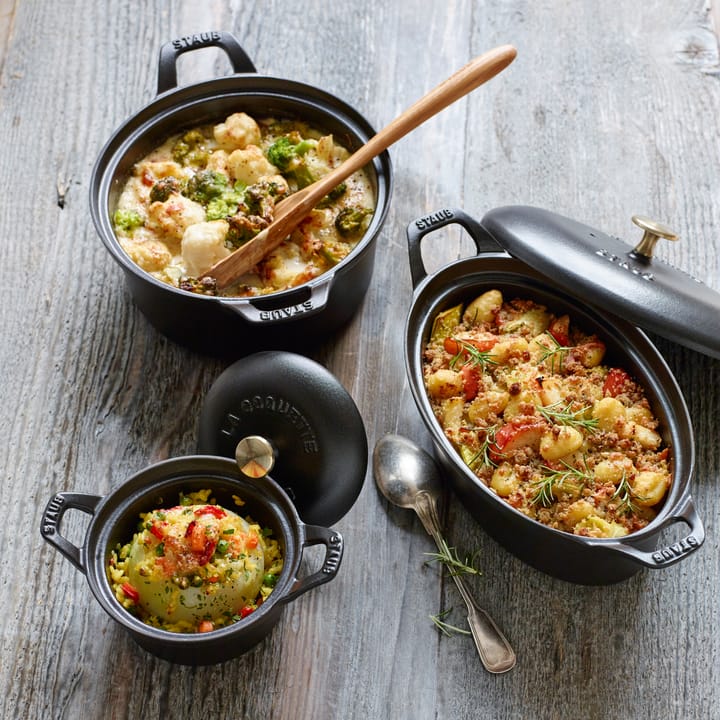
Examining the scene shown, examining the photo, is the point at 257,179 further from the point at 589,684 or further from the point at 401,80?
the point at 589,684

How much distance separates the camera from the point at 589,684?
2.59 m

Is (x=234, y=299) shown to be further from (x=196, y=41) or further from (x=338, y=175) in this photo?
(x=196, y=41)

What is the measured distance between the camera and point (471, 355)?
2.73 m

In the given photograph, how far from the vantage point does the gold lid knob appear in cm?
256

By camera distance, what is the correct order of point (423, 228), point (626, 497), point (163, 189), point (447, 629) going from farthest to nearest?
1. point (163, 189)
2. point (423, 228)
3. point (447, 629)
4. point (626, 497)

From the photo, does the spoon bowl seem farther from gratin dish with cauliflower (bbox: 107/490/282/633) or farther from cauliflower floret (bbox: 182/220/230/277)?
cauliflower floret (bbox: 182/220/230/277)

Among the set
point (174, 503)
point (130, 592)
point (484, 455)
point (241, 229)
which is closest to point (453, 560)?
point (484, 455)

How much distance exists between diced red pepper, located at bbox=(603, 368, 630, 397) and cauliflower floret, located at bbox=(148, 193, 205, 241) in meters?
1.29

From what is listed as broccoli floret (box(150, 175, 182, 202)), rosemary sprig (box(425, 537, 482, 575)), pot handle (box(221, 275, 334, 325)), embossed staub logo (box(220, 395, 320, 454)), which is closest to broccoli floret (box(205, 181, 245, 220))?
broccoli floret (box(150, 175, 182, 202))

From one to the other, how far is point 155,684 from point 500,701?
35.9 inches

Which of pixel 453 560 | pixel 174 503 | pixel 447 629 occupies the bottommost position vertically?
pixel 447 629

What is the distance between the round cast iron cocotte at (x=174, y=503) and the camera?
2.26 metres

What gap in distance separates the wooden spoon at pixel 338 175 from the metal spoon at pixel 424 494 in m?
0.66

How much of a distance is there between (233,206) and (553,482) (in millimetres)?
1269
